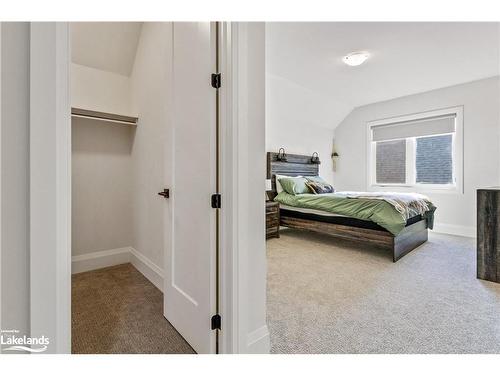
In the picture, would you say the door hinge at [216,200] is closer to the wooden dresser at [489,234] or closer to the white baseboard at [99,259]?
the white baseboard at [99,259]

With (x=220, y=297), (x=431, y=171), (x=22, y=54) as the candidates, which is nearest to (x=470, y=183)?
(x=431, y=171)

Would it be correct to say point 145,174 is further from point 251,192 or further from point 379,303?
point 379,303

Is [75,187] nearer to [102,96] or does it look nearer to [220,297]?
[102,96]

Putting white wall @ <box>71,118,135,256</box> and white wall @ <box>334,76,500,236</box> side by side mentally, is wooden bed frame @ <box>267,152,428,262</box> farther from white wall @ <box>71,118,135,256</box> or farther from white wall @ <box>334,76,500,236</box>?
white wall @ <box>71,118,135,256</box>

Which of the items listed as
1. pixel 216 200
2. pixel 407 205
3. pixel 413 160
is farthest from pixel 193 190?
pixel 413 160

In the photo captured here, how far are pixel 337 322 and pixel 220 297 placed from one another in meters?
0.93

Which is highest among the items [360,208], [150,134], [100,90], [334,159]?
[100,90]

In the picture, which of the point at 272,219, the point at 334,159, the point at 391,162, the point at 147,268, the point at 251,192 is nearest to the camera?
the point at 251,192

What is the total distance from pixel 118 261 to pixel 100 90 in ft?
6.23

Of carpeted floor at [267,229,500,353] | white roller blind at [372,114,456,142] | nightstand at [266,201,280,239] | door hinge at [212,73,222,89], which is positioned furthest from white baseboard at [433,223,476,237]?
door hinge at [212,73,222,89]

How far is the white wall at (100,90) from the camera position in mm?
2490

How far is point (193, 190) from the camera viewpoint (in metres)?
1.44

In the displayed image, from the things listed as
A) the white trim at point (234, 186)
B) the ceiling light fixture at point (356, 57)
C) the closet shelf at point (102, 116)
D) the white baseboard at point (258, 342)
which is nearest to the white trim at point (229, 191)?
the white trim at point (234, 186)

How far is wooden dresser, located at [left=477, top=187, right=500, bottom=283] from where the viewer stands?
2236 mm
